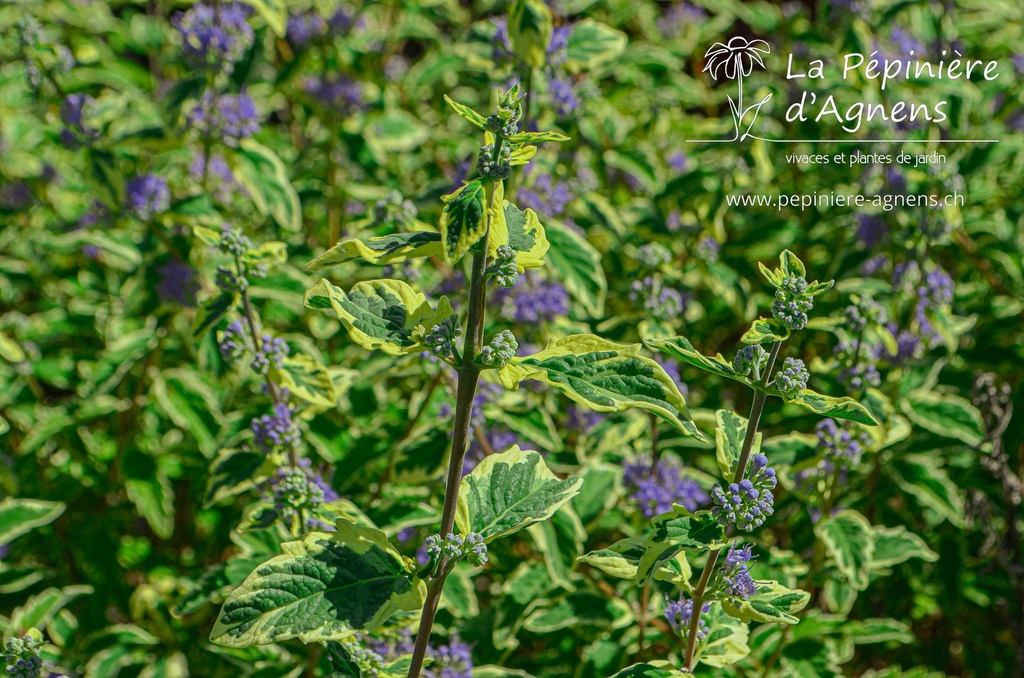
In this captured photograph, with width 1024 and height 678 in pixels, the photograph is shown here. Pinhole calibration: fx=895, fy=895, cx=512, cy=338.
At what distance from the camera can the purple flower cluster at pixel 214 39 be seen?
3133 millimetres

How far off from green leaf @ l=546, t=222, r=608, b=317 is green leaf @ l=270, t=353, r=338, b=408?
0.95 meters

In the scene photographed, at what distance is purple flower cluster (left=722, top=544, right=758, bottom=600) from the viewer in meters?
1.70

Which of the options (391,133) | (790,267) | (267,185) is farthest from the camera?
(391,133)

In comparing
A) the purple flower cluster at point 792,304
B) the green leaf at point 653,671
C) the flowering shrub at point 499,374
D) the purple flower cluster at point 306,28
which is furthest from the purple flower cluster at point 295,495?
the purple flower cluster at point 306,28

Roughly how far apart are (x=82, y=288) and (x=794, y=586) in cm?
328

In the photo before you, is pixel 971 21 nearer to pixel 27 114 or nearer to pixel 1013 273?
pixel 1013 273

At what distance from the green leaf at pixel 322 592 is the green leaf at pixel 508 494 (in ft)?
0.52

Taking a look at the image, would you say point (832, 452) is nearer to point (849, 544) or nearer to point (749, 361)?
point (849, 544)

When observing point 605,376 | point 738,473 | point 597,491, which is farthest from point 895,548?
point 605,376

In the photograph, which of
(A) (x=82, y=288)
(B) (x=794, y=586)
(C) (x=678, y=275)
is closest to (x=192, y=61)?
(A) (x=82, y=288)

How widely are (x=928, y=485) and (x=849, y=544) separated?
2.52 ft

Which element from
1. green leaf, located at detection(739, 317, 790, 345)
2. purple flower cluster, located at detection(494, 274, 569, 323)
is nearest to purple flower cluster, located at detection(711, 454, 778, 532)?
green leaf, located at detection(739, 317, 790, 345)

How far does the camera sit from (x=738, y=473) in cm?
165

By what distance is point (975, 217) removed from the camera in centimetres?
392
